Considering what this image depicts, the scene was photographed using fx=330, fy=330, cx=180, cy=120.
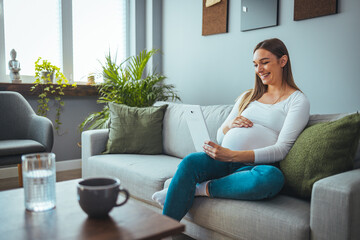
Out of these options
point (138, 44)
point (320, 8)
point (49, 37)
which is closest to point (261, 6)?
point (320, 8)

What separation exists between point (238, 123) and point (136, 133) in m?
0.91

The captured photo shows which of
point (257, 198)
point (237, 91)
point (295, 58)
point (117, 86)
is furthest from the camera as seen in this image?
point (117, 86)

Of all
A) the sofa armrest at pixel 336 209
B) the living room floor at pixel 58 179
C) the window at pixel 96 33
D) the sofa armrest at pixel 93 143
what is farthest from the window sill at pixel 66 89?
the sofa armrest at pixel 336 209

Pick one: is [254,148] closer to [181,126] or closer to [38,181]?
[181,126]

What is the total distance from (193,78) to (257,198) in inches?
81.3

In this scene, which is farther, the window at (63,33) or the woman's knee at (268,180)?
the window at (63,33)

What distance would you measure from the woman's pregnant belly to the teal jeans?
0.11 m

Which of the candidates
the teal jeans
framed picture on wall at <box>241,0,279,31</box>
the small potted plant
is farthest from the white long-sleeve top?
the small potted plant

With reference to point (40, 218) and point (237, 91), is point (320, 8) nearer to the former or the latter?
point (237, 91)

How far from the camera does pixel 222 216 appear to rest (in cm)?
147

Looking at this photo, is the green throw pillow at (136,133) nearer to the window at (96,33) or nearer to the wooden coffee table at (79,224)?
the window at (96,33)

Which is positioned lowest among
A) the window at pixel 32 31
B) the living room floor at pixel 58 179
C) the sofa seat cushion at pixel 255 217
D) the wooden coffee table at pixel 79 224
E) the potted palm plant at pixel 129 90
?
the living room floor at pixel 58 179

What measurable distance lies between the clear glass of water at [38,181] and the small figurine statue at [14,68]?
2.41 m

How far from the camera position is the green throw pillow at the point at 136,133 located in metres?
2.42
